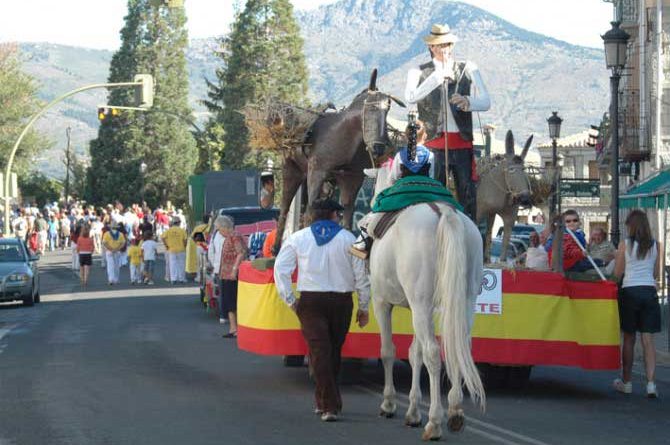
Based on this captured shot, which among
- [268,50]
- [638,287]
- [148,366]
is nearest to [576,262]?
[638,287]

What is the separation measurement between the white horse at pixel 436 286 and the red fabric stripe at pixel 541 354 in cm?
203

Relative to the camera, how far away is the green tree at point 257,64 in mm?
78312

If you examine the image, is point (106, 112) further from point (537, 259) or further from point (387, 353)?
point (387, 353)

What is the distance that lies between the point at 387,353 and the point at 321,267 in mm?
957

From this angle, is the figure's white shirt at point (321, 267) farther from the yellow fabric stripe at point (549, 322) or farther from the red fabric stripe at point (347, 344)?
the yellow fabric stripe at point (549, 322)

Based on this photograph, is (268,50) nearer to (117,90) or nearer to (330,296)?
(117,90)

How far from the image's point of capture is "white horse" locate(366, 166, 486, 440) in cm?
1141

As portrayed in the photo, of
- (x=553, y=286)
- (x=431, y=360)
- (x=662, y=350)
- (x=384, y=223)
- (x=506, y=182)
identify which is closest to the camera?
(x=431, y=360)

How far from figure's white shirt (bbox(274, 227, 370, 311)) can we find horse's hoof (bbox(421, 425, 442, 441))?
2010 millimetres

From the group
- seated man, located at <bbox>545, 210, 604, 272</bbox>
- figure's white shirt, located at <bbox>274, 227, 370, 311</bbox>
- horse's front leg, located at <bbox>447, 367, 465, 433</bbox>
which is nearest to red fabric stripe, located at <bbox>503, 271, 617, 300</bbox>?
seated man, located at <bbox>545, 210, 604, 272</bbox>

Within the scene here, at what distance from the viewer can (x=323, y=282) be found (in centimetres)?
1294

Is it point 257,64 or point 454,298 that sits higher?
point 257,64

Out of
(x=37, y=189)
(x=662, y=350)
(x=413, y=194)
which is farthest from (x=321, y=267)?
(x=37, y=189)

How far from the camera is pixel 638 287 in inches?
606
